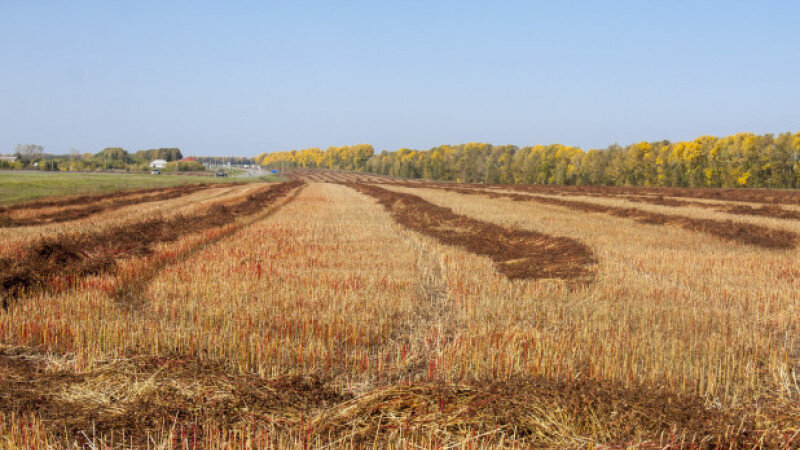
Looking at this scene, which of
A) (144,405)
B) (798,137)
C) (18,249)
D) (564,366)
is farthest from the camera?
(798,137)

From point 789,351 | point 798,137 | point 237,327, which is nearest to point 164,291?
point 237,327

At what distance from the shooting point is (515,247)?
51.3 ft

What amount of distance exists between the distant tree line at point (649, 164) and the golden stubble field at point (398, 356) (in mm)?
80034

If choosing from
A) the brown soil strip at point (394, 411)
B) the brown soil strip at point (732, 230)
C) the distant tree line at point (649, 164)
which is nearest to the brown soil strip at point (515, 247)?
the brown soil strip at point (732, 230)

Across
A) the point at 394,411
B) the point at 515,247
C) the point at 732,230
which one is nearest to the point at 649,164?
the point at 732,230

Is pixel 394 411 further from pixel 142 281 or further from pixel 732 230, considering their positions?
pixel 732 230

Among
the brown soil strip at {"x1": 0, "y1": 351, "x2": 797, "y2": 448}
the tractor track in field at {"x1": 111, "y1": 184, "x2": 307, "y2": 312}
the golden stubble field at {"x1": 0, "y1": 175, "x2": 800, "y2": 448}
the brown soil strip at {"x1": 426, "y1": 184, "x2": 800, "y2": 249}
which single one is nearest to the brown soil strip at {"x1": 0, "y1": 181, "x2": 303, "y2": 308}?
the golden stubble field at {"x1": 0, "y1": 175, "x2": 800, "y2": 448}

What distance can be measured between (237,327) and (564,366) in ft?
13.1

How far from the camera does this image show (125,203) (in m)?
35.5

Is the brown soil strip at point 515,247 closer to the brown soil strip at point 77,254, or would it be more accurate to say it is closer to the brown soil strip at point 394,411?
the brown soil strip at point 394,411

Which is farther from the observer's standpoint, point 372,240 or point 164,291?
point 372,240

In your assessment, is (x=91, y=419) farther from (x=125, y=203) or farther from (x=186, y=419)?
(x=125, y=203)

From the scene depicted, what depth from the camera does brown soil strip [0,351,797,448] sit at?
419 cm

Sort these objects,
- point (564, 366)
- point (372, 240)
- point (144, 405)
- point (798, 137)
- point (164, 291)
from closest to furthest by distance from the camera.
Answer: point (144, 405), point (564, 366), point (164, 291), point (372, 240), point (798, 137)
